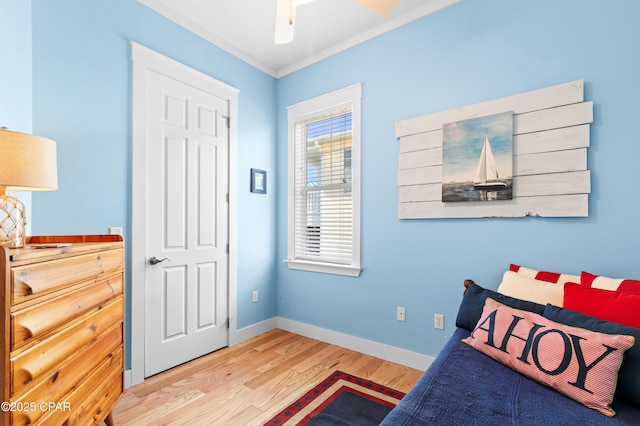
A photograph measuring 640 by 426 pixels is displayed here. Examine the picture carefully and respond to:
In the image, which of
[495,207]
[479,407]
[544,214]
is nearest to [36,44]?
[479,407]

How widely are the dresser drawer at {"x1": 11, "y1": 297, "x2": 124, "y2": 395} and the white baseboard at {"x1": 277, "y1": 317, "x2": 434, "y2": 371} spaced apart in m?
1.96

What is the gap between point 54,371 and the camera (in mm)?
1131

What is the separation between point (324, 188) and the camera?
315cm

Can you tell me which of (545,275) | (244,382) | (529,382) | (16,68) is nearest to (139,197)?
(16,68)

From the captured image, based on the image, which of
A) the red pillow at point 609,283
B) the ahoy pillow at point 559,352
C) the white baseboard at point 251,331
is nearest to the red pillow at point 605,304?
the red pillow at point 609,283

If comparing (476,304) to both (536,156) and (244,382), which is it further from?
(244,382)

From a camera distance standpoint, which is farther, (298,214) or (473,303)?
(298,214)

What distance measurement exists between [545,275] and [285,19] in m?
2.06

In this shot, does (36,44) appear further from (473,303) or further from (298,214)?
(473,303)

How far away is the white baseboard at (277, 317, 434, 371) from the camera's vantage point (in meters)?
2.46

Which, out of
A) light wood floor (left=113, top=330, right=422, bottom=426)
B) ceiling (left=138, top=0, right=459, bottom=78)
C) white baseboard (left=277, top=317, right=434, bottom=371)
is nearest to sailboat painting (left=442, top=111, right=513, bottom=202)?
ceiling (left=138, top=0, right=459, bottom=78)

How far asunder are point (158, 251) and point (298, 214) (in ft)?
4.75

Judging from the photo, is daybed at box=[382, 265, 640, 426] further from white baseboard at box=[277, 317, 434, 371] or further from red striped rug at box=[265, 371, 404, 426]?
white baseboard at box=[277, 317, 434, 371]

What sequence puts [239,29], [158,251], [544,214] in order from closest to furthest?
1. [544,214]
2. [158,251]
3. [239,29]
